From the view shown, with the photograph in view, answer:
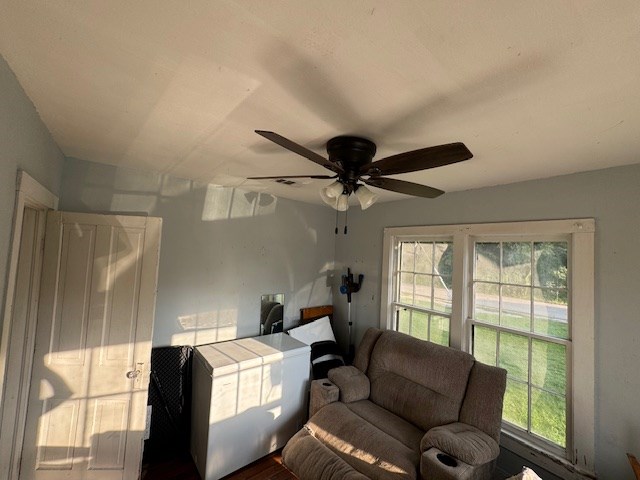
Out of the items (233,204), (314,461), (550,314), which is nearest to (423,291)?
(550,314)

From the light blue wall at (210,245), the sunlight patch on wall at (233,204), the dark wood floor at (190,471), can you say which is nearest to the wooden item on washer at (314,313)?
the light blue wall at (210,245)

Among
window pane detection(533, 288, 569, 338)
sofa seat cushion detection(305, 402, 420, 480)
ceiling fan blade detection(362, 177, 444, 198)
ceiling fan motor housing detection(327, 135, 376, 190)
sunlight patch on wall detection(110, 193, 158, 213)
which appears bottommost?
sofa seat cushion detection(305, 402, 420, 480)

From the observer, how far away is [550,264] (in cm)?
215

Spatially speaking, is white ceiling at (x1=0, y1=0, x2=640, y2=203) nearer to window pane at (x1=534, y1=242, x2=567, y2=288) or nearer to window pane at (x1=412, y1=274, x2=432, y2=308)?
window pane at (x1=534, y1=242, x2=567, y2=288)

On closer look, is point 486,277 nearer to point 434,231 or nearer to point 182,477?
point 434,231

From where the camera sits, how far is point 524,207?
2219mm

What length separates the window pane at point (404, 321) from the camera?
305 centimetres

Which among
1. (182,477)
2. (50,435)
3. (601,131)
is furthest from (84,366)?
(601,131)

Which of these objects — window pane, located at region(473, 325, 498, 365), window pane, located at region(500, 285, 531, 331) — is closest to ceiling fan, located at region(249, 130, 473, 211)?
window pane, located at region(500, 285, 531, 331)

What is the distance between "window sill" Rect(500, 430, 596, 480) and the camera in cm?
183

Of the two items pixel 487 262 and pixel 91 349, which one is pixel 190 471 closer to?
pixel 91 349

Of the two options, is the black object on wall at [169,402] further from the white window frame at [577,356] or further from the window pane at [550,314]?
the window pane at [550,314]

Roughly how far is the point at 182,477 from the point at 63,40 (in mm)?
2811

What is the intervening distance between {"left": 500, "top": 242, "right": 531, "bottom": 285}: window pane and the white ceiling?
31.8 inches
